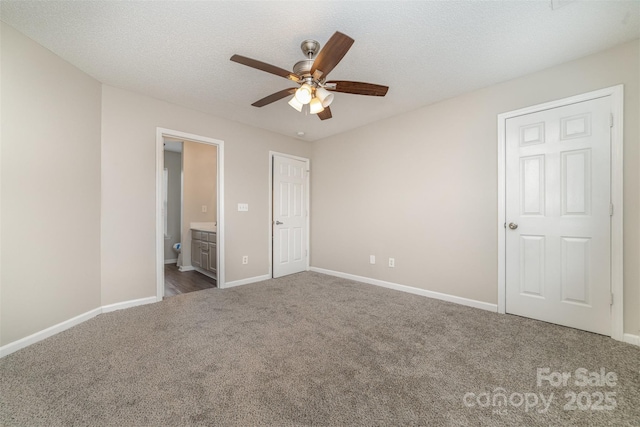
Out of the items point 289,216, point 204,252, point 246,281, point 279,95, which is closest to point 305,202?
point 289,216

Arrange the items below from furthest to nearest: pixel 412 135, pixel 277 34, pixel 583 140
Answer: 1. pixel 412 135
2. pixel 583 140
3. pixel 277 34

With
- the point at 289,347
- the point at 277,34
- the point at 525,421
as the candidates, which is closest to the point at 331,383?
the point at 289,347

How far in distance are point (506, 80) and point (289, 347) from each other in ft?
11.1

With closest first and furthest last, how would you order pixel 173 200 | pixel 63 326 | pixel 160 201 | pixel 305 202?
pixel 63 326
pixel 160 201
pixel 305 202
pixel 173 200

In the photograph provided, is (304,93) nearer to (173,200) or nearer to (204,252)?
(204,252)

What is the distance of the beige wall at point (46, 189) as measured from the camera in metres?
1.90

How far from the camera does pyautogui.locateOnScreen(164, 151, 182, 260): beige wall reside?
18.7 feet

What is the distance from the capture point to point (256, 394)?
147 centimetres

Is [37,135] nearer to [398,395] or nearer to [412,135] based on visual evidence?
[398,395]

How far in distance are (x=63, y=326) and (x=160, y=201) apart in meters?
1.47

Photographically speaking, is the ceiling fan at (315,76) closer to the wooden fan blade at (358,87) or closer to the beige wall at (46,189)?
the wooden fan blade at (358,87)

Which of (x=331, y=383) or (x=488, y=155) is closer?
(x=331, y=383)

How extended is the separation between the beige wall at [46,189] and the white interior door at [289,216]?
2.28 metres

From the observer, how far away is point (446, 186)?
10.0 feet
